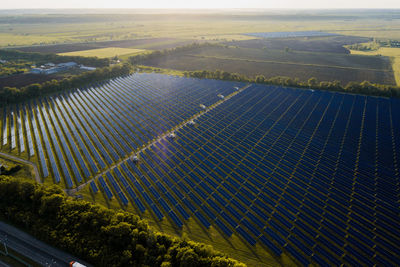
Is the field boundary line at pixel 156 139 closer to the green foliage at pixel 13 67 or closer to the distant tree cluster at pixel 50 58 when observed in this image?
the distant tree cluster at pixel 50 58

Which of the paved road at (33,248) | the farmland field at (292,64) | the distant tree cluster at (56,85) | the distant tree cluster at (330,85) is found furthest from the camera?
the farmland field at (292,64)

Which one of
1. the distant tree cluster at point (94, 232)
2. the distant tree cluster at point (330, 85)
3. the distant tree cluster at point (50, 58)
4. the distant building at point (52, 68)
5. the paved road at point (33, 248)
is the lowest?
the paved road at point (33, 248)

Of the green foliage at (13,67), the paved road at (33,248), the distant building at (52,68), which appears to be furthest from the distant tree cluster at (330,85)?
the paved road at (33,248)

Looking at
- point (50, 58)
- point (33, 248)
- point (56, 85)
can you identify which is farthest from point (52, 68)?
point (33, 248)

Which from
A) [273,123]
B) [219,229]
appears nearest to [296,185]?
[219,229]

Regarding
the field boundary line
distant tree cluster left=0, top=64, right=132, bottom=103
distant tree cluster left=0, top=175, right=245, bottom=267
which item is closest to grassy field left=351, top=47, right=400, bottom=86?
the field boundary line

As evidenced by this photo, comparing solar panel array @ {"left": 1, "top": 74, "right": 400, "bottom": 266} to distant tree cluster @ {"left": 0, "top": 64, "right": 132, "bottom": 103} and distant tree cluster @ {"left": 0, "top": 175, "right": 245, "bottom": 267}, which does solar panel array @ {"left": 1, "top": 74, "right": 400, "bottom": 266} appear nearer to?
distant tree cluster @ {"left": 0, "top": 64, "right": 132, "bottom": 103}

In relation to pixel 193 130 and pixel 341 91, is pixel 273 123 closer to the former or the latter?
pixel 193 130
